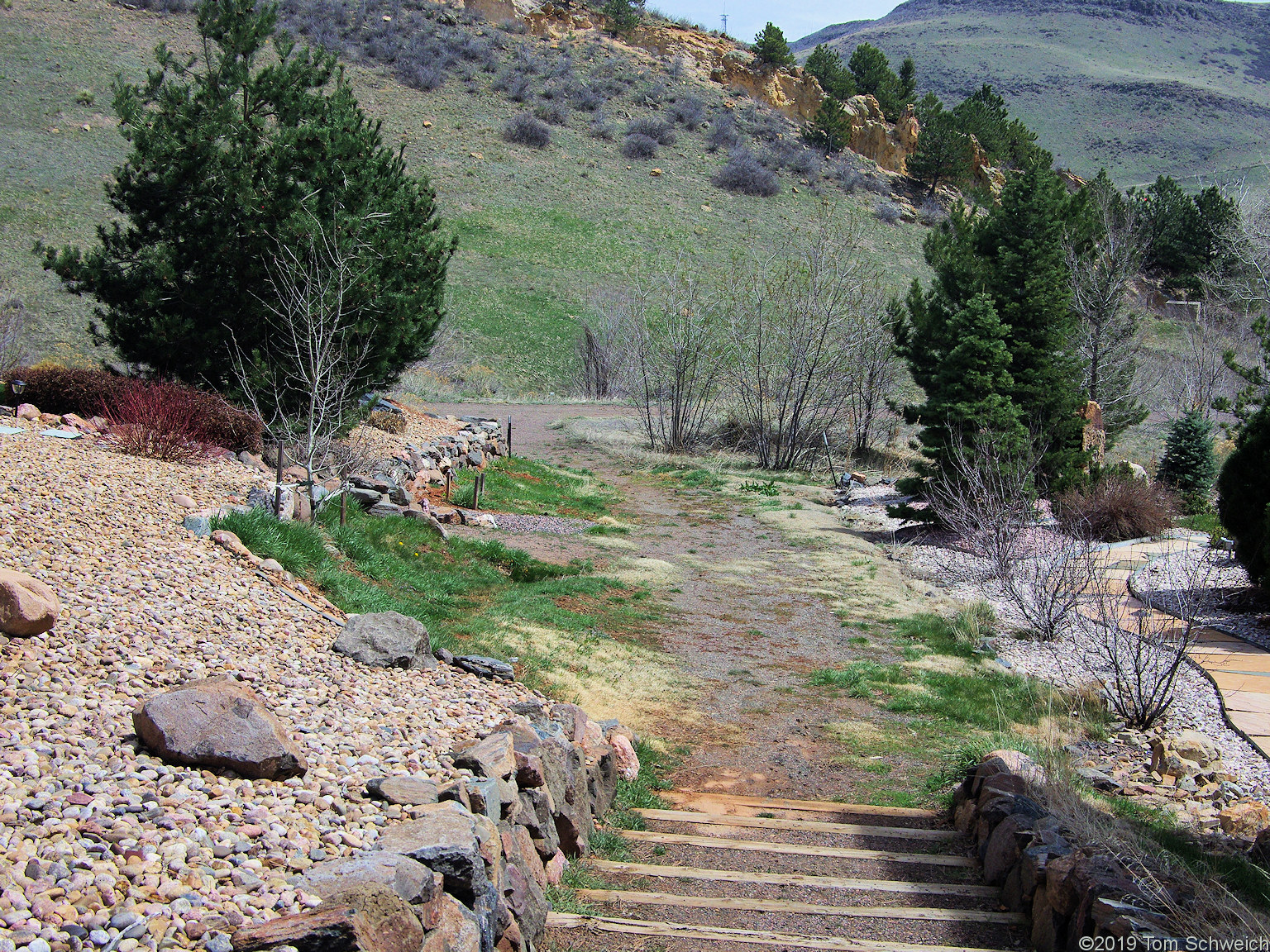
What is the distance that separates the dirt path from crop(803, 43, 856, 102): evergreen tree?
48852mm

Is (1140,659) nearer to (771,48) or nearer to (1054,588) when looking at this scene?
(1054,588)

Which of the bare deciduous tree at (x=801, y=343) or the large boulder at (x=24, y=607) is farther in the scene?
the bare deciduous tree at (x=801, y=343)

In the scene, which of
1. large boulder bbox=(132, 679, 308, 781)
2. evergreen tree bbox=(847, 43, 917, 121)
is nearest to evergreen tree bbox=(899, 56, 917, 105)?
evergreen tree bbox=(847, 43, 917, 121)

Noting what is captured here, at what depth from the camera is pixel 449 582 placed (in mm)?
9305

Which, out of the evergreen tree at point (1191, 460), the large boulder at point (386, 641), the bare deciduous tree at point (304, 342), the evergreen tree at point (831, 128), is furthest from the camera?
the evergreen tree at point (831, 128)

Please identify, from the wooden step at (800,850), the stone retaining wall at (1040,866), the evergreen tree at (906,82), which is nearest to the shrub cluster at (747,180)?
the evergreen tree at (906,82)

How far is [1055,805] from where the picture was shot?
511 cm

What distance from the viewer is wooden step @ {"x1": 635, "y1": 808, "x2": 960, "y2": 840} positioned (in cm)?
568

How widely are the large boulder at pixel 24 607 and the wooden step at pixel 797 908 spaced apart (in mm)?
2931

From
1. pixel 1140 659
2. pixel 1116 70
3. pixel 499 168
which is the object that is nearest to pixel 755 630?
pixel 1140 659

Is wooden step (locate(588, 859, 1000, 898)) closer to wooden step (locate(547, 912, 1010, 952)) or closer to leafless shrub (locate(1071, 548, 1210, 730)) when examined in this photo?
wooden step (locate(547, 912, 1010, 952))

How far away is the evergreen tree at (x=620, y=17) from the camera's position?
205 feet

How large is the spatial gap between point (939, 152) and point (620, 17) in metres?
23.7

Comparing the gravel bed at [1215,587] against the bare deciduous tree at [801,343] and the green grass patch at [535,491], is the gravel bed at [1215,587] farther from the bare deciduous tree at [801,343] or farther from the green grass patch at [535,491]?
the bare deciduous tree at [801,343]
